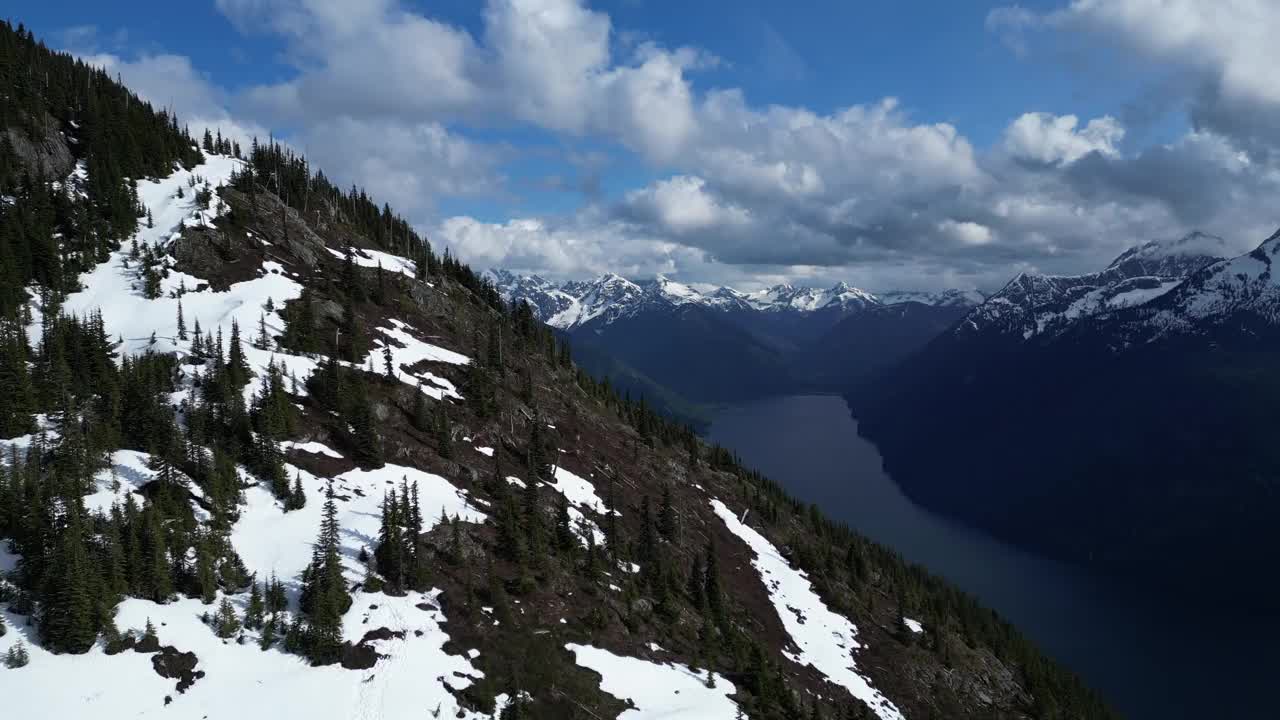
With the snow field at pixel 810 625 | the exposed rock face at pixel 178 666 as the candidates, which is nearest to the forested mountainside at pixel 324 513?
the exposed rock face at pixel 178 666

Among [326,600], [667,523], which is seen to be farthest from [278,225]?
[326,600]

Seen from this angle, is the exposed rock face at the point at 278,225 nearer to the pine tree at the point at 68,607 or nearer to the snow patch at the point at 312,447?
the snow patch at the point at 312,447

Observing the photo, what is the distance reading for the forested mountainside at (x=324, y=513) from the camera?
39.8m

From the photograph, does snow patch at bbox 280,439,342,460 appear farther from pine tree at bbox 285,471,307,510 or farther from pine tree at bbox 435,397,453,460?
pine tree at bbox 435,397,453,460

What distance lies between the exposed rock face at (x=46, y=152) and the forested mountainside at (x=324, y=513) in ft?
1.38

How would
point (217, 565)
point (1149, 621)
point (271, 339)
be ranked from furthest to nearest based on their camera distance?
point (1149, 621) → point (271, 339) → point (217, 565)

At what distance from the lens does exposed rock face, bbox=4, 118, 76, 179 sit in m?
87.4

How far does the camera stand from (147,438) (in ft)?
172

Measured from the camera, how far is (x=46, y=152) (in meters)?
90.9

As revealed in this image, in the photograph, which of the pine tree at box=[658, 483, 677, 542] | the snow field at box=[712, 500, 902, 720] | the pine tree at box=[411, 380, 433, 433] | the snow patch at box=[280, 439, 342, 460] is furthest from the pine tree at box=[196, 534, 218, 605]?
the snow field at box=[712, 500, 902, 720]

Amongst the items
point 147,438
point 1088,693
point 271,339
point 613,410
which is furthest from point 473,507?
point 1088,693

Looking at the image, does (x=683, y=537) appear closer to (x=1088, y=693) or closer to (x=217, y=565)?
(x=217, y=565)

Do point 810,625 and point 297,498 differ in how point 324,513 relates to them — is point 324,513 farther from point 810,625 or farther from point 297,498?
point 810,625

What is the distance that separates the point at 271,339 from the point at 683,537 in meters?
61.2
